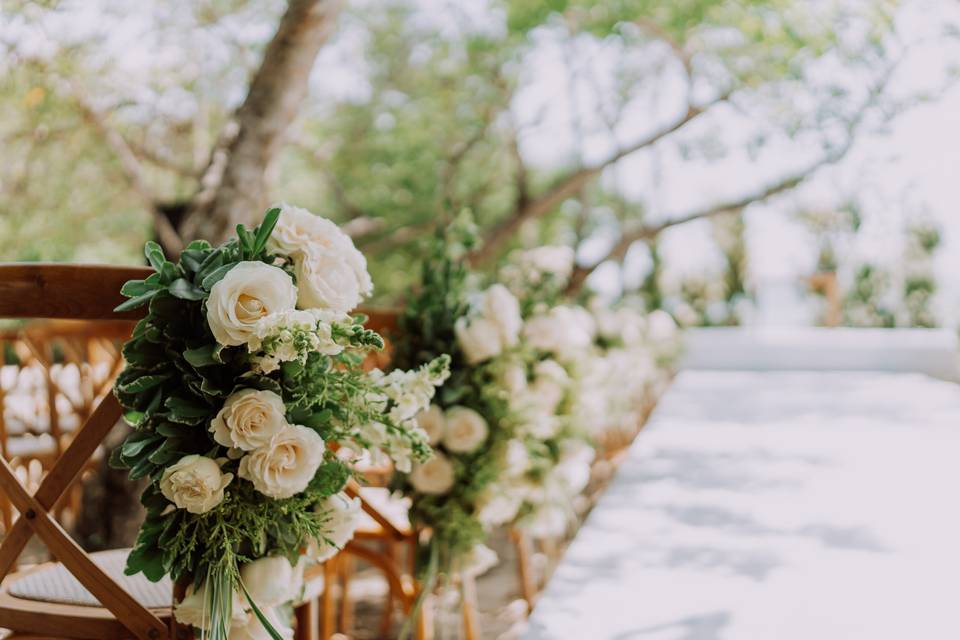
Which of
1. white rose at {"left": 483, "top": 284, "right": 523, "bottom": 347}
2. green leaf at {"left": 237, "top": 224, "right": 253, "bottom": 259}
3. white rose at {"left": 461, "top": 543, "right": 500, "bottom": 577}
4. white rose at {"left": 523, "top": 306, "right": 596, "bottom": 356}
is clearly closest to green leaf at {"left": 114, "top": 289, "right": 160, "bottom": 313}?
green leaf at {"left": 237, "top": 224, "right": 253, "bottom": 259}

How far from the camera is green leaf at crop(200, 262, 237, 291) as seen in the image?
3.50ft

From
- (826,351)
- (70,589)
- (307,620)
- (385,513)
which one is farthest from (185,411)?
(826,351)

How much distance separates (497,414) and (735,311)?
25.9ft

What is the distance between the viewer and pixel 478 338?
6.48 feet

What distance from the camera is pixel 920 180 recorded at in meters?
7.79

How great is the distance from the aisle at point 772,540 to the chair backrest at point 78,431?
868mm

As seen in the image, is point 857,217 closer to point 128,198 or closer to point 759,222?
point 759,222

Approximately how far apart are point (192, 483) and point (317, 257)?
320mm

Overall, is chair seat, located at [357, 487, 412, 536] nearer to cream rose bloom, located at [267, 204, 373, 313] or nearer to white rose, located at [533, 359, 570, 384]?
white rose, located at [533, 359, 570, 384]

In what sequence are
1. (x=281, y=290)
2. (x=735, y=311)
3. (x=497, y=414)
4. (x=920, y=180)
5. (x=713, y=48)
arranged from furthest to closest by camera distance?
(x=735, y=311)
(x=920, y=180)
(x=713, y=48)
(x=497, y=414)
(x=281, y=290)

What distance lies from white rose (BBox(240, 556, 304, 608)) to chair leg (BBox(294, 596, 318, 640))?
309 millimetres

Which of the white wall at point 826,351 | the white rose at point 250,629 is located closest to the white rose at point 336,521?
the white rose at point 250,629

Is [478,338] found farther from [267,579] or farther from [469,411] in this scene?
[267,579]

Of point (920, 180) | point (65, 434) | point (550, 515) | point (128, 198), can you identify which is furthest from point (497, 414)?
point (920, 180)
